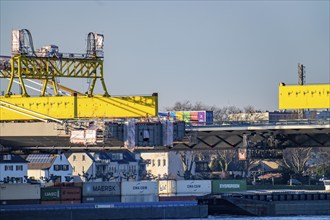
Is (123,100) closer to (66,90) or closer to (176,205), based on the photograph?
(66,90)

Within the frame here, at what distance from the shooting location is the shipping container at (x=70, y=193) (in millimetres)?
135625

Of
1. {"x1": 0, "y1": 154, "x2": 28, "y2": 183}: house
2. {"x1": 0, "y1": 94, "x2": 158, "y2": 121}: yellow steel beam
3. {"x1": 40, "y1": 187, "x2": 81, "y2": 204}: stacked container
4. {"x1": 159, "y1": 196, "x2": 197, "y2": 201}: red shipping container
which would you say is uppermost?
{"x1": 0, "y1": 94, "x2": 158, "y2": 121}: yellow steel beam

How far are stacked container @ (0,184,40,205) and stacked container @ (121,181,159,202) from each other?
39.2 ft

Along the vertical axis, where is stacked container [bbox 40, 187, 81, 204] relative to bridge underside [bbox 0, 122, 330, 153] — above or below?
below

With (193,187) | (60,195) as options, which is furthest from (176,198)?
(60,195)

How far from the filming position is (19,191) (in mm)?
132750

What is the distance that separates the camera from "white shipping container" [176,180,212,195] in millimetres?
146087

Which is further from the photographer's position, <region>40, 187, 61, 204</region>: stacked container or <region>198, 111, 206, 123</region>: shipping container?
<region>198, 111, 206, 123</region>: shipping container

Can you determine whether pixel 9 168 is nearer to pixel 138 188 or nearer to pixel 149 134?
pixel 138 188

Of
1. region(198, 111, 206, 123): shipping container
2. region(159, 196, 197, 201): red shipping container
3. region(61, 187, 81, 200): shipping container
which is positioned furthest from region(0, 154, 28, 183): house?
region(61, 187, 81, 200): shipping container

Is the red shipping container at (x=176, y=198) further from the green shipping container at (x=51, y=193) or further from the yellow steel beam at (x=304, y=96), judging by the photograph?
the yellow steel beam at (x=304, y=96)

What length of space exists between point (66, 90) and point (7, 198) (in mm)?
14511

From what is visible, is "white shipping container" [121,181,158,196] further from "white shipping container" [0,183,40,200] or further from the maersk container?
"white shipping container" [0,183,40,200]

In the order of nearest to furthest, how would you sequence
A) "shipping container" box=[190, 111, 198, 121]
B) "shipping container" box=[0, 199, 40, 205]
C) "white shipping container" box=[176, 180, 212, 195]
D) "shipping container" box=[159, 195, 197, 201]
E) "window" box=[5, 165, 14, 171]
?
"shipping container" box=[0, 199, 40, 205]
"shipping container" box=[159, 195, 197, 201]
"white shipping container" box=[176, 180, 212, 195]
"shipping container" box=[190, 111, 198, 121]
"window" box=[5, 165, 14, 171]
